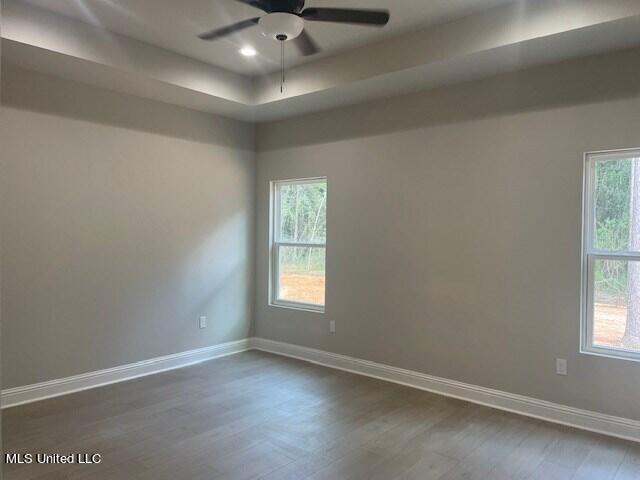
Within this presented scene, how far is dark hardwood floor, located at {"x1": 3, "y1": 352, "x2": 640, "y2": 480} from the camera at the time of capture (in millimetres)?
2744

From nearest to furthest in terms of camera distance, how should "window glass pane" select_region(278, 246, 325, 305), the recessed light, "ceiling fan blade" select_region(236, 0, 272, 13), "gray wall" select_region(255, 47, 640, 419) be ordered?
1. "ceiling fan blade" select_region(236, 0, 272, 13)
2. "gray wall" select_region(255, 47, 640, 419)
3. the recessed light
4. "window glass pane" select_region(278, 246, 325, 305)

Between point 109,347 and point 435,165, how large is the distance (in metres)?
3.34

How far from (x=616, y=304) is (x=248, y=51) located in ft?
11.6

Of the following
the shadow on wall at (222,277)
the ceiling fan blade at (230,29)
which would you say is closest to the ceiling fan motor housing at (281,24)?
the ceiling fan blade at (230,29)

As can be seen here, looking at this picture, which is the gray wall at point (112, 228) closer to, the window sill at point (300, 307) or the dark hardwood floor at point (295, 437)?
the window sill at point (300, 307)

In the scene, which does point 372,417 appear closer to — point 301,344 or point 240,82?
point 301,344

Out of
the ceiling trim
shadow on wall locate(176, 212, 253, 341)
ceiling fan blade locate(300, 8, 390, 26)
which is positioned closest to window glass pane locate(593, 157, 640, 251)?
the ceiling trim

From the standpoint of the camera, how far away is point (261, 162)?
5.49 metres

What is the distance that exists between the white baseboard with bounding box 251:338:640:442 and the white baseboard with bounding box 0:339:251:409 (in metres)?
0.74

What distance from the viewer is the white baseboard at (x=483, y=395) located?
10.6 ft

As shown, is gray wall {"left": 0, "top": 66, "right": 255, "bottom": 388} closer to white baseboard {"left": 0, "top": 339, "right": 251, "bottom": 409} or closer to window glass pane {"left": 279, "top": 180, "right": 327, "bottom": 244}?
white baseboard {"left": 0, "top": 339, "right": 251, "bottom": 409}

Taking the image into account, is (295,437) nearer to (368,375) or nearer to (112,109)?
(368,375)

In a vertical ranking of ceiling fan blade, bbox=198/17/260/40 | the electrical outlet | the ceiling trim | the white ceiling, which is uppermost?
the white ceiling

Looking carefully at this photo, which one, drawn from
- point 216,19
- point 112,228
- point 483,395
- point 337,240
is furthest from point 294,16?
point 483,395
